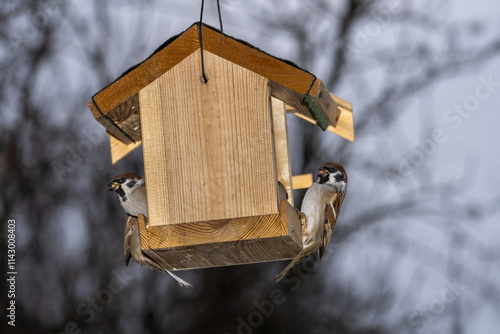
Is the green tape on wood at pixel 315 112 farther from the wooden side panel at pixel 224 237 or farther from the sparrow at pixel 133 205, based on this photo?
the sparrow at pixel 133 205

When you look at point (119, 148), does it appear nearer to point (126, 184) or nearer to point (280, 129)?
point (126, 184)

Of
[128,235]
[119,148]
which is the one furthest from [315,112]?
[128,235]

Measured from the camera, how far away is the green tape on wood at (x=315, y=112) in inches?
114

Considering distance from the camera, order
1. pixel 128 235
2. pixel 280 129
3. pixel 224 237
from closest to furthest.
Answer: pixel 224 237 < pixel 280 129 < pixel 128 235

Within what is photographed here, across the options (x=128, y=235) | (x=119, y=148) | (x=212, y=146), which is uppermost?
(x=212, y=146)

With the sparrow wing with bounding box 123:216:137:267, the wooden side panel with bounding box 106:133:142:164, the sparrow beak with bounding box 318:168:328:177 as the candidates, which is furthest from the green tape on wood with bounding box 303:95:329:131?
the sparrow wing with bounding box 123:216:137:267

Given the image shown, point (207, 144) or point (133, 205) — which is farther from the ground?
point (207, 144)

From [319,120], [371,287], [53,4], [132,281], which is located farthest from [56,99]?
[319,120]

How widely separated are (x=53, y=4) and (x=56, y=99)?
1.19m

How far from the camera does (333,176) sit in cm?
393

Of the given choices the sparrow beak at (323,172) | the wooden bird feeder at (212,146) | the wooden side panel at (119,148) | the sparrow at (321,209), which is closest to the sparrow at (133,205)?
the wooden side panel at (119,148)

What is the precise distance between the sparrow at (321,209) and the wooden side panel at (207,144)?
2.00 ft

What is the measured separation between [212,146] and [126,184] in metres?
1.16

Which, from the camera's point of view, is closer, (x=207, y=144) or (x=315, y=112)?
(x=207, y=144)
